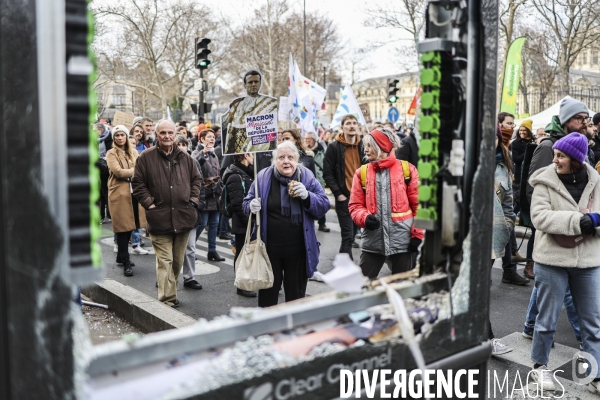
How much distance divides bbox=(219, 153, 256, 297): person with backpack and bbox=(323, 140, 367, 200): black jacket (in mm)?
2075

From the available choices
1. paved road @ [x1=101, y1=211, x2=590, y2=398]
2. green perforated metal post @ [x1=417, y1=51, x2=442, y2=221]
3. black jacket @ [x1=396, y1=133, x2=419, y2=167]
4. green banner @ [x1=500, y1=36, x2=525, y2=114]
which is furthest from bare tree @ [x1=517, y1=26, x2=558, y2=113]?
green perforated metal post @ [x1=417, y1=51, x2=442, y2=221]

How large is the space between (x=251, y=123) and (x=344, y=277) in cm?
389

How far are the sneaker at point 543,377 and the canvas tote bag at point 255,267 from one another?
2102mm

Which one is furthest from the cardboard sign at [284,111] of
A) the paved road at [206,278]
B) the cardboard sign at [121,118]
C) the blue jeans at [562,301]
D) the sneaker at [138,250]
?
the blue jeans at [562,301]

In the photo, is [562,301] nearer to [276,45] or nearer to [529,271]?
[529,271]

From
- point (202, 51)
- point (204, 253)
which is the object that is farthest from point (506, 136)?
point (202, 51)

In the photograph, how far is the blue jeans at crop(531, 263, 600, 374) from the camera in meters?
4.09

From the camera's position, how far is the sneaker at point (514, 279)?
6.98 meters

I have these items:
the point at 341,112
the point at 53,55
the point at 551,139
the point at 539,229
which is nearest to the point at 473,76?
the point at 53,55

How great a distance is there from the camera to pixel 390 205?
185 inches

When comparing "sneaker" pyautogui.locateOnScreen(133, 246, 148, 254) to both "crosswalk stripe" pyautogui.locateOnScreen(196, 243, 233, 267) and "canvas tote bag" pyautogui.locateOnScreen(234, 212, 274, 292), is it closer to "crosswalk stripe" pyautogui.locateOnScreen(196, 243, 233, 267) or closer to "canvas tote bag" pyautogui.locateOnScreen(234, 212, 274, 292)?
"crosswalk stripe" pyautogui.locateOnScreen(196, 243, 233, 267)

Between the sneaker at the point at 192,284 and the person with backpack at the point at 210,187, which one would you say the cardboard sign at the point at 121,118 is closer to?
the person with backpack at the point at 210,187

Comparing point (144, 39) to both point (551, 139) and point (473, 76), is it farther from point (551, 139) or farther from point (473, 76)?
point (473, 76)

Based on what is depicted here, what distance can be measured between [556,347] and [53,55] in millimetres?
4929
